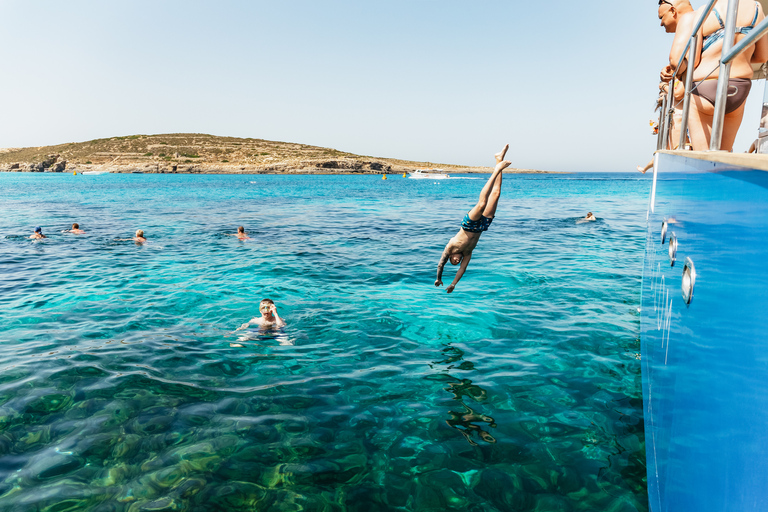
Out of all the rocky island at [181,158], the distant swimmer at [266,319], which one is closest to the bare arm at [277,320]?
the distant swimmer at [266,319]

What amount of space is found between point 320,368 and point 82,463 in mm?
3930

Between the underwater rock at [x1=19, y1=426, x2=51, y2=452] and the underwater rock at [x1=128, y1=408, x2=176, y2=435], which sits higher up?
the underwater rock at [x1=128, y1=408, x2=176, y2=435]

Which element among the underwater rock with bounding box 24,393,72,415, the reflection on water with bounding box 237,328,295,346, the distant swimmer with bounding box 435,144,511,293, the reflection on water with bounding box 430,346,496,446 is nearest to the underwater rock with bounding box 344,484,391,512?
the reflection on water with bounding box 430,346,496,446

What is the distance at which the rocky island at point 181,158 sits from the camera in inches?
4934

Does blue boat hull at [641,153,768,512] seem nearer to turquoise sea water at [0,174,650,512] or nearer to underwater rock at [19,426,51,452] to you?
turquoise sea water at [0,174,650,512]

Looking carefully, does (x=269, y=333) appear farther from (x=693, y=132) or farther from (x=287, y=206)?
(x=287, y=206)

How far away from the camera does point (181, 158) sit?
441 feet

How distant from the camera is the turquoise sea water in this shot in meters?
5.49

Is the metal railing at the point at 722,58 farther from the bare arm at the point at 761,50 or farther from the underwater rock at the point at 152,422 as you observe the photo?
the underwater rock at the point at 152,422

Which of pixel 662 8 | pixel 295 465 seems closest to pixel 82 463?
pixel 295 465

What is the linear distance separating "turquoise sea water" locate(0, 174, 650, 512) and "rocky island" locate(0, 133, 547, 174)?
117040 mm

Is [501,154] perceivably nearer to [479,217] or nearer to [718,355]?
[479,217]

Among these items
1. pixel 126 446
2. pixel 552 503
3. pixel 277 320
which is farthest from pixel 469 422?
pixel 277 320

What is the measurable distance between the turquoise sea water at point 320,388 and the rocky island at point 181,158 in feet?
384
